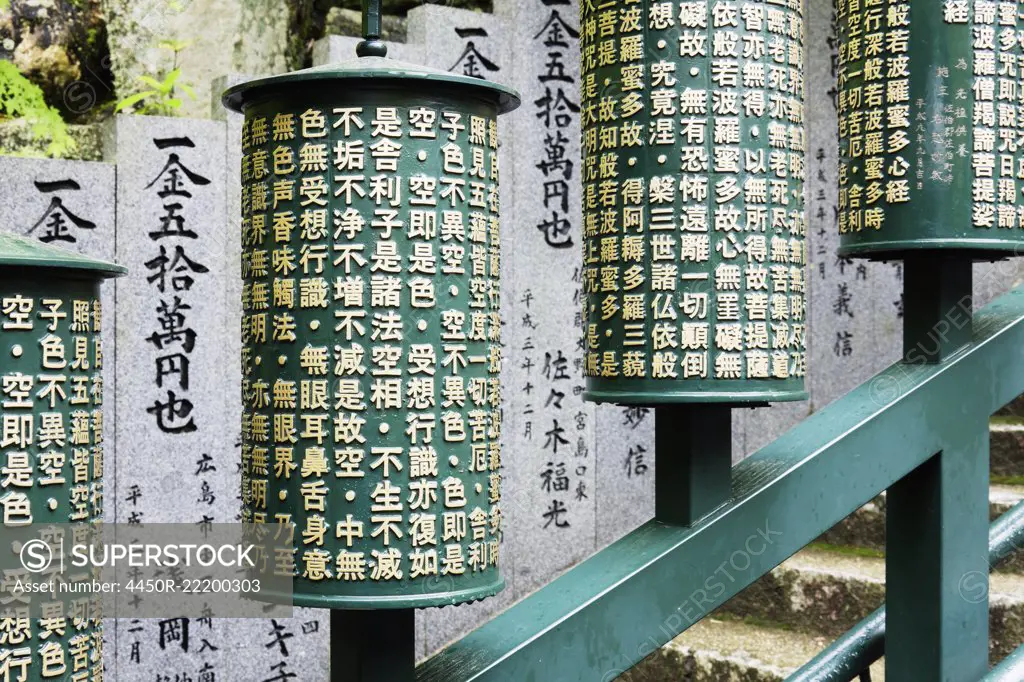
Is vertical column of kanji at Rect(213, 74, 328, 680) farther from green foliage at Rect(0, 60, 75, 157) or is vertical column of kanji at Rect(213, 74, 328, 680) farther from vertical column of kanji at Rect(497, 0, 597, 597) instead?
vertical column of kanji at Rect(497, 0, 597, 597)

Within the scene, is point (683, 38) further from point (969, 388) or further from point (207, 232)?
point (207, 232)

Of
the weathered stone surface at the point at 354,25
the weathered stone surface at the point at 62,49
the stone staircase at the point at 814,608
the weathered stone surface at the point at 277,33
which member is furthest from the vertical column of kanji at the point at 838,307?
the weathered stone surface at the point at 62,49

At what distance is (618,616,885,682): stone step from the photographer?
353cm

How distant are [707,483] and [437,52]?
2808 millimetres

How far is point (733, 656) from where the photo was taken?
3.64 metres

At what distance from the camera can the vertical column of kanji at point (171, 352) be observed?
150 inches

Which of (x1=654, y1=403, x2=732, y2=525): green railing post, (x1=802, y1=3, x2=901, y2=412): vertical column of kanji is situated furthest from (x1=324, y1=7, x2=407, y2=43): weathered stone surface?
(x1=654, y1=403, x2=732, y2=525): green railing post

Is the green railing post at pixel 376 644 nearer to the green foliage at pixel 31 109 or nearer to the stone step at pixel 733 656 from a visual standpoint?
the stone step at pixel 733 656

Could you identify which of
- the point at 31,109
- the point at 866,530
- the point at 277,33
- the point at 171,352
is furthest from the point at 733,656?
the point at 31,109

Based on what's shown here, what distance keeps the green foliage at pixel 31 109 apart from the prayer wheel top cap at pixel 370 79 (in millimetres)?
2519

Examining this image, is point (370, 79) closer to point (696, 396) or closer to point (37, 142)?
point (696, 396)

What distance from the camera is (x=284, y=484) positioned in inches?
68.4

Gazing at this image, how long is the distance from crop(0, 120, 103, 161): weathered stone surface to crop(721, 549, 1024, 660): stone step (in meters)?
3.01

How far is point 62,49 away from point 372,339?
10.9 ft
